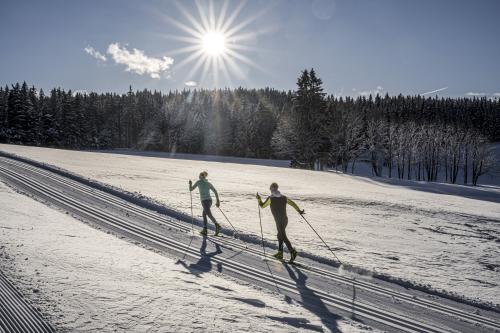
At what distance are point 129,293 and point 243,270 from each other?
10.6 ft

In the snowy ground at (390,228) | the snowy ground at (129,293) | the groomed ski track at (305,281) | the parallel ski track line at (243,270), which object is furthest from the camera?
the snowy ground at (390,228)

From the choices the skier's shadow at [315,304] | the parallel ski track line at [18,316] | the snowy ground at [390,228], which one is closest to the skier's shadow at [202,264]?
the skier's shadow at [315,304]

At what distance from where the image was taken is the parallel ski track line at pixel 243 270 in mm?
6590

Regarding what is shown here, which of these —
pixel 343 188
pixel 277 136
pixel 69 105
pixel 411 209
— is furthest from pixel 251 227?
pixel 69 105

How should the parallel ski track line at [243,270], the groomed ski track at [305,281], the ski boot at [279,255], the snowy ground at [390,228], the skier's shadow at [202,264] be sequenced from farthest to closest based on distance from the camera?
1. the ski boot at [279,255]
2. the snowy ground at [390,228]
3. the skier's shadow at [202,264]
4. the groomed ski track at [305,281]
5. the parallel ski track line at [243,270]

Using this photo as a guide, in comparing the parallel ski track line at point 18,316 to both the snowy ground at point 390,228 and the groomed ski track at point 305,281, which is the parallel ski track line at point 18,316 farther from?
the snowy ground at point 390,228

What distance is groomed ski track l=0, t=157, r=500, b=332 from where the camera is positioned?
6.78m

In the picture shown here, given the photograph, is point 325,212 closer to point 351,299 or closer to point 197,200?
point 197,200

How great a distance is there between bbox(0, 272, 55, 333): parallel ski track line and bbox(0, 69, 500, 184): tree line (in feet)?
143

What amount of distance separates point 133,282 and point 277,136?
48016mm

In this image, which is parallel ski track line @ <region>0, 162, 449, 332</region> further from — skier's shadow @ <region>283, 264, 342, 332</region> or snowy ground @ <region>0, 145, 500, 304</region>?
snowy ground @ <region>0, 145, 500, 304</region>

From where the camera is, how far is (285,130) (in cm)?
5122

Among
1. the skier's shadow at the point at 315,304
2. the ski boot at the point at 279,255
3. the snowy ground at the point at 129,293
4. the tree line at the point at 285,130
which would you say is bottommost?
the skier's shadow at the point at 315,304

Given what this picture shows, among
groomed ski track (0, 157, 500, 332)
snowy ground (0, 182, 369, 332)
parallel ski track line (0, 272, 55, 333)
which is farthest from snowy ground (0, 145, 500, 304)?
parallel ski track line (0, 272, 55, 333)
